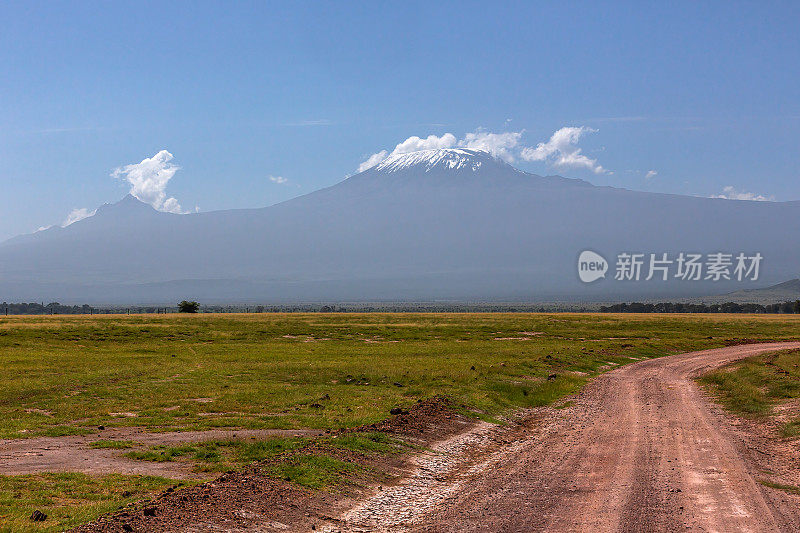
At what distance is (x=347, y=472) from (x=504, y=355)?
114 feet

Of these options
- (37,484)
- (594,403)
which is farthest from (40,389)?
(594,403)

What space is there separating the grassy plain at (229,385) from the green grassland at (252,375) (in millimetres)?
86

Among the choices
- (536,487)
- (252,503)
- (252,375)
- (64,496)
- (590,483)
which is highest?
(590,483)

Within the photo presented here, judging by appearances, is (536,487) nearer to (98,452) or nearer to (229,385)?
(98,452)

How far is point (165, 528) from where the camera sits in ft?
37.3

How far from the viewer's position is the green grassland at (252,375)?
24.5m

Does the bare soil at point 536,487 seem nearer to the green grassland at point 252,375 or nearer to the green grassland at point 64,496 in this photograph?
the green grassland at point 64,496

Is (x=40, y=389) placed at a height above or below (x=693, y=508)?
below

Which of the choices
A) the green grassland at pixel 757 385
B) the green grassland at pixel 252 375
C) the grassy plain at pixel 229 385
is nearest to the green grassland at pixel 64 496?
the grassy plain at pixel 229 385

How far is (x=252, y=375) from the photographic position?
3600 centimetres

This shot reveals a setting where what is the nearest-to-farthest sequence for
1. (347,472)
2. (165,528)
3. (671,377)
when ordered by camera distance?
(165,528), (347,472), (671,377)

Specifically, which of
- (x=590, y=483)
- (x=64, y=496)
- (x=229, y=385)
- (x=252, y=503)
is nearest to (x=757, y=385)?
(x=590, y=483)

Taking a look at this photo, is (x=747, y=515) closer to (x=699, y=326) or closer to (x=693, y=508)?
(x=693, y=508)

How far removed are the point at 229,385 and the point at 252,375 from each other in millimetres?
3885
